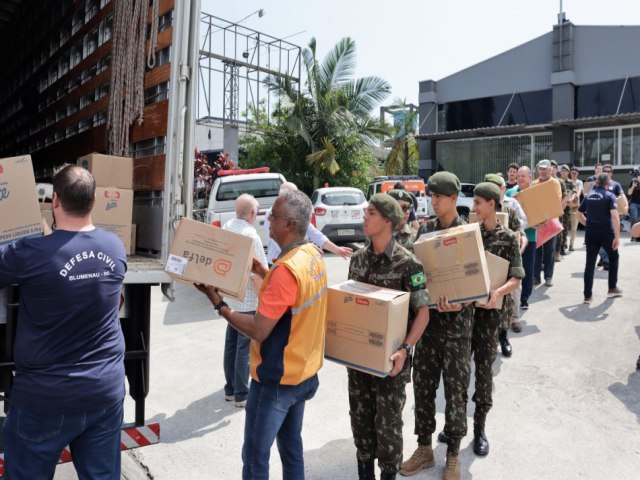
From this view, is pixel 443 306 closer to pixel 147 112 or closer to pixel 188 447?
pixel 188 447

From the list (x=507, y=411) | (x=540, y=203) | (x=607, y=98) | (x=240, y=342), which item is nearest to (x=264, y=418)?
(x=240, y=342)

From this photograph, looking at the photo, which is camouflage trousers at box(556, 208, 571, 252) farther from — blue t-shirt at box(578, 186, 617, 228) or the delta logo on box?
the delta logo on box

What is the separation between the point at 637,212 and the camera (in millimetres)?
12148

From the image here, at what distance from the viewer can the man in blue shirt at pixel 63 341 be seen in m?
2.02

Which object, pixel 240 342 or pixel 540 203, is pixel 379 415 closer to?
pixel 240 342

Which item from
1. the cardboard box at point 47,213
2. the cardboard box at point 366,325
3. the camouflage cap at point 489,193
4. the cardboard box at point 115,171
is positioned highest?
the cardboard box at point 115,171

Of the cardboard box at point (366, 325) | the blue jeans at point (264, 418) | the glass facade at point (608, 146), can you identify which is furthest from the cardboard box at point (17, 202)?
the glass facade at point (608, 146)

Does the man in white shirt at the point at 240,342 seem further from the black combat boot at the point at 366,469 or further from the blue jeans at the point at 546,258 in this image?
the blue jeans at the point at 546,258

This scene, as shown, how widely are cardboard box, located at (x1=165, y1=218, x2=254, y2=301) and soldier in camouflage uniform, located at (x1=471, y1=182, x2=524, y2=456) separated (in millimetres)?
1724

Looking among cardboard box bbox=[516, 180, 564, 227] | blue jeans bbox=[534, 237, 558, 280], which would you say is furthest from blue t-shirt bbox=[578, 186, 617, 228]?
cardboard box bbox=[516, 180, 564, 227]

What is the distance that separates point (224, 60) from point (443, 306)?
1838 cm

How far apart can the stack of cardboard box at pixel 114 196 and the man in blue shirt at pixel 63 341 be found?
119 cm

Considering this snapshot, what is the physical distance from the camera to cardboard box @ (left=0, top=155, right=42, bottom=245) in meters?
2.59

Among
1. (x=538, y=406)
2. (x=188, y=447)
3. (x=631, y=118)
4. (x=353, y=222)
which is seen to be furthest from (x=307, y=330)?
(x=631, y=118)
